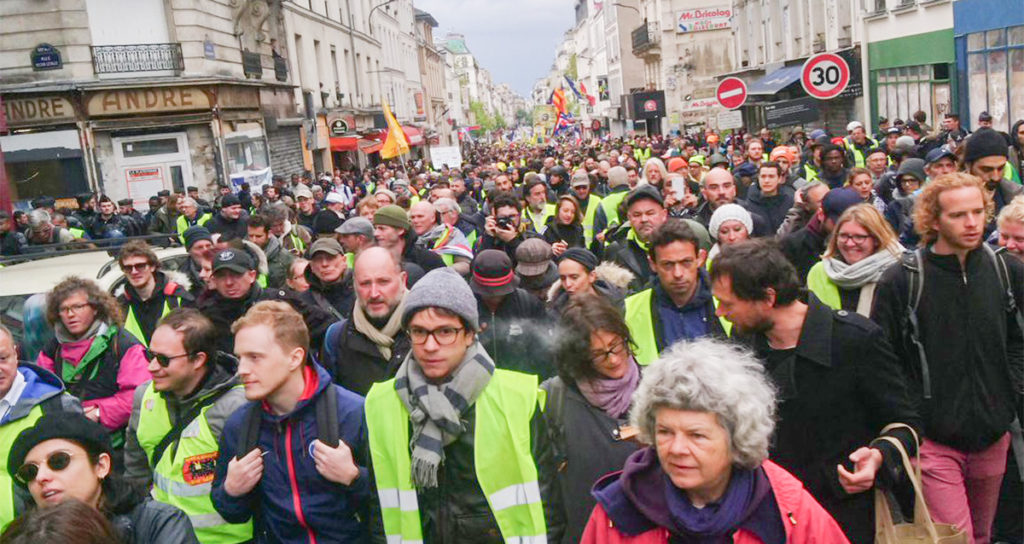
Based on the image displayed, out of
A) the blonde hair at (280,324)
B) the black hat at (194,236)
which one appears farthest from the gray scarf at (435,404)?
the black hat at (194,236)

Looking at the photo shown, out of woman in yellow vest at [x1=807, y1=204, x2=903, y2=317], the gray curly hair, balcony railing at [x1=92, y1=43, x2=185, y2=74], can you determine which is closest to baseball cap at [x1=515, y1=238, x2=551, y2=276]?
woman in yellow vest at [x1=807, y1=204, x2=903, y2=317]

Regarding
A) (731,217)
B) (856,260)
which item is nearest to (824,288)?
(856,260)

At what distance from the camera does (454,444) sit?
11.6 ft

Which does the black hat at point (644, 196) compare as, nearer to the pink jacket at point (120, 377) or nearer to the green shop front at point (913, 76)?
the pink jacket at point (120, 377)

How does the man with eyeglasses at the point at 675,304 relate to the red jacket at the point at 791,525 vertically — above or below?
above

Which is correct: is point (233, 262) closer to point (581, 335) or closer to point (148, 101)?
point (581, 335)

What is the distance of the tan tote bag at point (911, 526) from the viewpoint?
3.26 metres

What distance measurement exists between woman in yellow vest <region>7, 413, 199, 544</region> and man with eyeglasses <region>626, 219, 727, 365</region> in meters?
2.25

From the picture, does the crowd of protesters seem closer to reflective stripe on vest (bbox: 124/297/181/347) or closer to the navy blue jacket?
the navy blue jacket

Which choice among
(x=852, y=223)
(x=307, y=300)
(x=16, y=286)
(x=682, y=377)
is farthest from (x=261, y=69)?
(x=682, y=377)

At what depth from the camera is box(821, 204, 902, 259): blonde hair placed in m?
4.93

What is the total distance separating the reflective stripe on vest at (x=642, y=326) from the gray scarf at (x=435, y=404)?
1103 mm

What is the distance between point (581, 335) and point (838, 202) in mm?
3112

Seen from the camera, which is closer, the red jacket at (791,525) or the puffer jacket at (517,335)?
the red jacket at (791,525)
